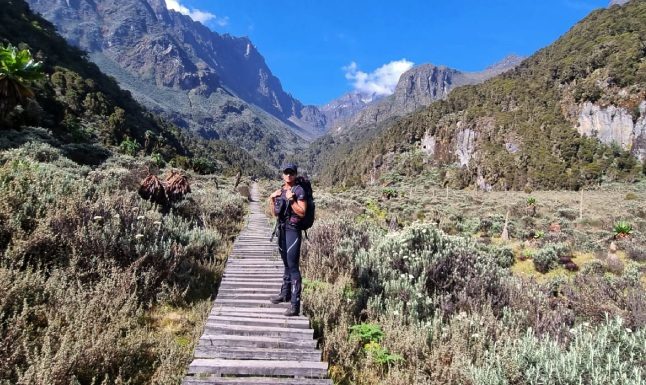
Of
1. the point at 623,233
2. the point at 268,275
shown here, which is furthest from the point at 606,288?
the point at 623,233

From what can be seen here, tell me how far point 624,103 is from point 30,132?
291 feet

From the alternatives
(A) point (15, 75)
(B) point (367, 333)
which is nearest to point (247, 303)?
(B) point (367, 333)

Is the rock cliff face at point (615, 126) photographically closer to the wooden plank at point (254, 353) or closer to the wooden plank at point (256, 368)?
the wooden plank at point (254, 353)

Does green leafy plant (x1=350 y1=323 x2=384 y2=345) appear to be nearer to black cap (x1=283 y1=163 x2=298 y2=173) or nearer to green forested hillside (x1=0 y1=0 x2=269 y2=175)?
black cap (x1=283 y1=163 x2=298 y2=173)

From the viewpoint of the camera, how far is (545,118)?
8481 cm

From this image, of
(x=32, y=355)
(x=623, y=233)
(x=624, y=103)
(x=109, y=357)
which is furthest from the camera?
(x=624, y=103)

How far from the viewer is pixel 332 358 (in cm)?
425

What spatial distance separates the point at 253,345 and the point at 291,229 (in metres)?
1.69

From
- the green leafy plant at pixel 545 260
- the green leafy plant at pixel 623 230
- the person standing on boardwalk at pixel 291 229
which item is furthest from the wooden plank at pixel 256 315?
the green leafy plant at pixel 623 230

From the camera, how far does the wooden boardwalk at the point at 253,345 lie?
3564mm

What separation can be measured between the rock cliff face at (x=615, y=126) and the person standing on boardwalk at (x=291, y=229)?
83.6 m

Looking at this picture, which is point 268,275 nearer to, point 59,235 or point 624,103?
point 59,235

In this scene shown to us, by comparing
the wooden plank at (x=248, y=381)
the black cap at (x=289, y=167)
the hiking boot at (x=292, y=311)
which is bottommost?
the wooden plank at (x=248, y=381)

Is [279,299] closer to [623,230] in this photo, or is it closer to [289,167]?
[289,167]
